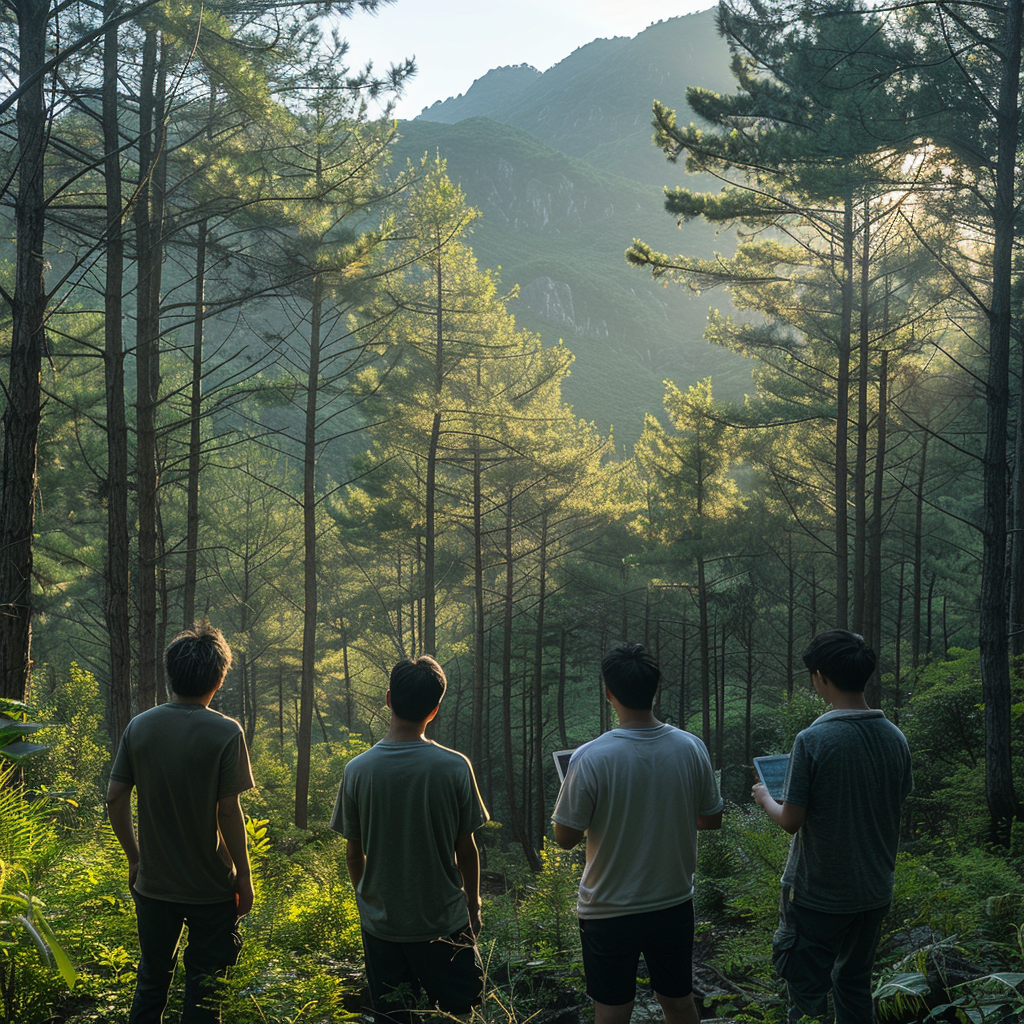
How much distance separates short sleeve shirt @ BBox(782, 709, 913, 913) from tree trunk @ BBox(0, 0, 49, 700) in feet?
14.8

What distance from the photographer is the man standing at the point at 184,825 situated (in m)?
2.55

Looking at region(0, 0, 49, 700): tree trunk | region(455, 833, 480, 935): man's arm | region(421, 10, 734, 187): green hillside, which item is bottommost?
region(455, 833, 480, 935): man's arm

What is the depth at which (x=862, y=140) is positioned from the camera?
24.8ft

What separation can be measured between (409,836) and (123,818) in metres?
1.07

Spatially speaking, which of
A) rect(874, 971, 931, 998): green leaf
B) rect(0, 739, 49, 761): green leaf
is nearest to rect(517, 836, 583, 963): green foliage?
rect(874, 971, 931, 998): green leaf

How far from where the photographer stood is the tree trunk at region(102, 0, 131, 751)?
654 centimetres

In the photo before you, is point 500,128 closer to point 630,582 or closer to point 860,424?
point 630,582

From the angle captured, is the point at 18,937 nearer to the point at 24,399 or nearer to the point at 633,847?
the point at 633,847

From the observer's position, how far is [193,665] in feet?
8.55

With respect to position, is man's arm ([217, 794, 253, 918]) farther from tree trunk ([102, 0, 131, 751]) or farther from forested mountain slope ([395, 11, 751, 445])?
forested mountain slope ([395, 11, 751, 445])

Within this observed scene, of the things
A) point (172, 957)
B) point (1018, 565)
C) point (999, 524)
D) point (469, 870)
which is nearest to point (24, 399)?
point (172, 957)

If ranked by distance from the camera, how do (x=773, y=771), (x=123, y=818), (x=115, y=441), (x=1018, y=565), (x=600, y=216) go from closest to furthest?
(x=123, y=818) → (x=773, y=771) → (x=115, y=441) → (x=1018, y=565) → (x=600, y=216)

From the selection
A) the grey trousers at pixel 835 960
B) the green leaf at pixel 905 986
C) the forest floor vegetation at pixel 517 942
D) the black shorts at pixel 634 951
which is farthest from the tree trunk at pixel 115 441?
the green leaf at pixel 905 986

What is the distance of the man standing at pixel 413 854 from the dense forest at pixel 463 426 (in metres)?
0.27
